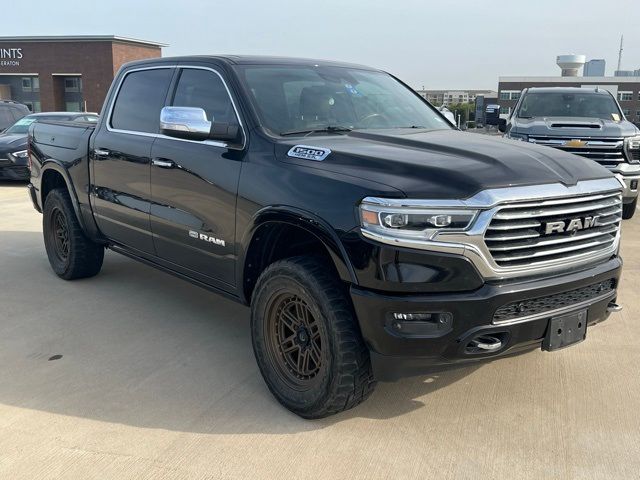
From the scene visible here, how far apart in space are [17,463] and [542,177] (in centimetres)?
281

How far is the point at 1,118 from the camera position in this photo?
1594cm

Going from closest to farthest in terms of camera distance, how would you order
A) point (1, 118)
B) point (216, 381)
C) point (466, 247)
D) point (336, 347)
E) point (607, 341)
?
point (466, 247) → point (336, 347) → point (216, 381) → point (607, 341) → point (1, 118)

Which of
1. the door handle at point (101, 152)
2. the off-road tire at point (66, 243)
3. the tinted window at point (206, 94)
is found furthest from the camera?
the off-road tire at point (66, 243)

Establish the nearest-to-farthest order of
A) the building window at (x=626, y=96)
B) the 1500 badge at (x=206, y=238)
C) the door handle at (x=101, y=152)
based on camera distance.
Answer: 1. the 1500 badge at (x=206, y=238)
2. the door handle at (x=101, y=152)
3. the building window at (x=626, y=96)

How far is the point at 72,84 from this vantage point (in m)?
51.1

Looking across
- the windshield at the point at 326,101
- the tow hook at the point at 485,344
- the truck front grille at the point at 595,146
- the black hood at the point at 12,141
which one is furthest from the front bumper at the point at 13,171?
the tow hook at the point at 485,344

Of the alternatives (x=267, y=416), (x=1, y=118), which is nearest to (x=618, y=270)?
(x=267, y=416)

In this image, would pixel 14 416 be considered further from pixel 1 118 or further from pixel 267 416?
pixel 1 118

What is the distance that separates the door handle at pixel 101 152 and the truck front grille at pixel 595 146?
5.82 m

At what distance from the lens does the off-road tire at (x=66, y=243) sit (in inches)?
218

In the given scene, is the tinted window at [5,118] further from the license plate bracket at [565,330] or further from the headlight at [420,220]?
the license plate bracket at [565,330]

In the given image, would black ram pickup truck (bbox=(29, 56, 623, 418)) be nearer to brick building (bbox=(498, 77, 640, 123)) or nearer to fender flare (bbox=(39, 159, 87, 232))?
fender flare (bbox=(39, 159, 87, 232))

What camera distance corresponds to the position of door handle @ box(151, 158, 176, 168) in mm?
4066

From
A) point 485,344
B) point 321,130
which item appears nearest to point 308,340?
point 485,344
